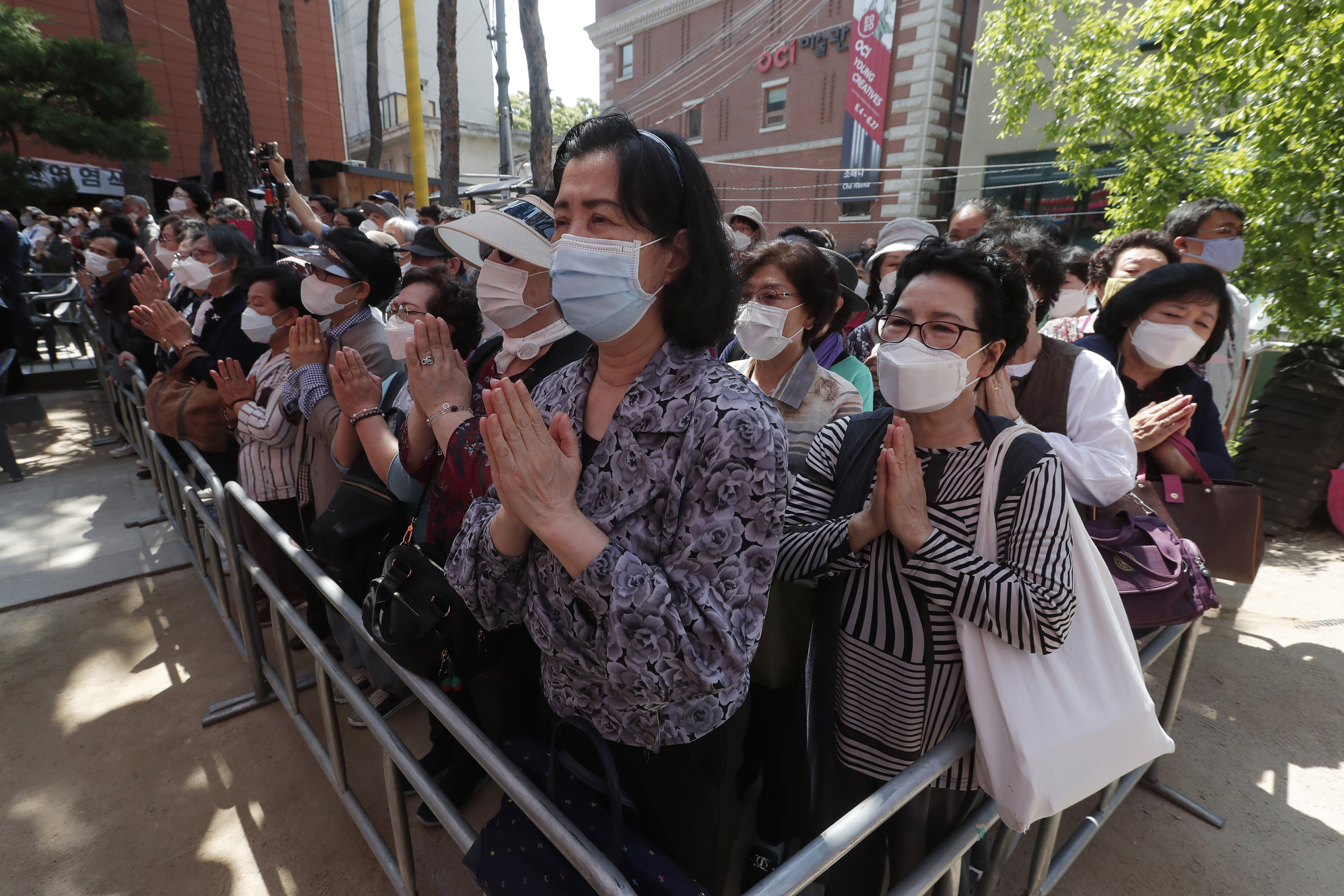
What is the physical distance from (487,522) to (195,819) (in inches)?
80.1

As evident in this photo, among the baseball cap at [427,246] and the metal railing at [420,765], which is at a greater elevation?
the baseball cap at [427,246]

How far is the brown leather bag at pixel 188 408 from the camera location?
3.29 m

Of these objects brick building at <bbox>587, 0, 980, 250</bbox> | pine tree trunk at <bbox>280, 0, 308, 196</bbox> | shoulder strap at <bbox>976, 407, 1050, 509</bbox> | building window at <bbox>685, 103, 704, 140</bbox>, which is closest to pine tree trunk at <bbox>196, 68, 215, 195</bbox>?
pine tree trunk at <bbox>280, 0, 308, 196</bbox>

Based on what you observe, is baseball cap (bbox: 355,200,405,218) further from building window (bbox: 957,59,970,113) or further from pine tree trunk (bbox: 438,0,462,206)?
building window (bbox: 957,59,970,113)

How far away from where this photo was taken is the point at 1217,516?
2.21 meters

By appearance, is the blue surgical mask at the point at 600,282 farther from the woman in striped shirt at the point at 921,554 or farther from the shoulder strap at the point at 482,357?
the shoulder strap at the point at 482,357

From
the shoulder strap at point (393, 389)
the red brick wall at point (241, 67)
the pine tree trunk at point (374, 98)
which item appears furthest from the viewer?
the red brick wall at point (241, 67)

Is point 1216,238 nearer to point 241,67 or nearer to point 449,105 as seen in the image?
point 449,105

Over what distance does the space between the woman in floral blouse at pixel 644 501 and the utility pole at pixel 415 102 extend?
37.0 feet

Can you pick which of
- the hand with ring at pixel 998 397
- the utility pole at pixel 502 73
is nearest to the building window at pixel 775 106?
the utility pole at pixel 502 73

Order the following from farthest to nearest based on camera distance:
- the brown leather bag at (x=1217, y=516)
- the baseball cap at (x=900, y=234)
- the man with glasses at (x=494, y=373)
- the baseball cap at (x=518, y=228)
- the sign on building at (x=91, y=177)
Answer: the sign on building at (x=91, y=177) < the baseball cap at (x=900, y=234) < the brown leather bag at (x=1217, y=516) < the baseball cap at (x=518, y=228) < the man with glasses at (x=494, y=373)

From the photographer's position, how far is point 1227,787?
105 inches

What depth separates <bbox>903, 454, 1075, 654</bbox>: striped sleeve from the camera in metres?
1.40

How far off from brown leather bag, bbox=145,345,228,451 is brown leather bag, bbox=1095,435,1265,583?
12.6ft
